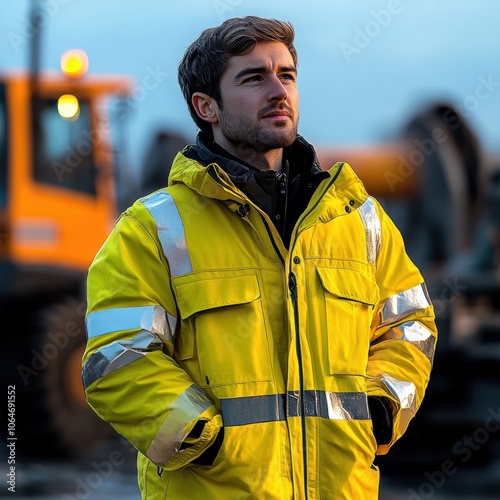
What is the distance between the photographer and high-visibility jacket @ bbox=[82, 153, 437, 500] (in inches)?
98.9

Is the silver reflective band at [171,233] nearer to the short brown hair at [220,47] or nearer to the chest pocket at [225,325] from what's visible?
the chest pocket at [225,325]

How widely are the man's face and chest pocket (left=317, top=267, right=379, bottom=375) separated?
13.6 inches

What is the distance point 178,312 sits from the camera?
2645mm

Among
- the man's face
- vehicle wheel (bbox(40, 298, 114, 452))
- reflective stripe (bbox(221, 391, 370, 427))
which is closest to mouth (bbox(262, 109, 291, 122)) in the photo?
the man's face

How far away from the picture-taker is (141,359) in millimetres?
2547

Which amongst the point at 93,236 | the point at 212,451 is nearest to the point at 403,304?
the point at 212,451

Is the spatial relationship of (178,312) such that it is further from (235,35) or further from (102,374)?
(235,35)

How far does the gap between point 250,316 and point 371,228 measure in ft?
1.49

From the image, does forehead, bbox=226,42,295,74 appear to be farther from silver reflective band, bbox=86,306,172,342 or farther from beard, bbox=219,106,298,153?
silver reflective band, bbox=86,306,172,342

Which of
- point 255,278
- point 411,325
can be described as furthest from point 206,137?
point 411,325

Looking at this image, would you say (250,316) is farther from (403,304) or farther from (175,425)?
(403,304)

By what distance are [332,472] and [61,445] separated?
7.19m

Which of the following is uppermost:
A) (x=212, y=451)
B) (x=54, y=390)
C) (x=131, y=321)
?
(x=131, y=321)

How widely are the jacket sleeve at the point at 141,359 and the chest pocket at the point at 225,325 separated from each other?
5 cm
